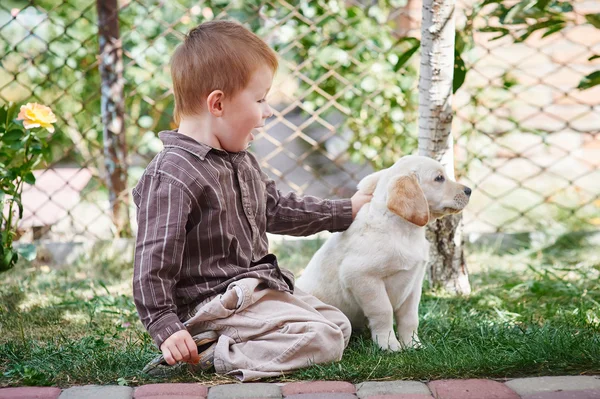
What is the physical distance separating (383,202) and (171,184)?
767mm

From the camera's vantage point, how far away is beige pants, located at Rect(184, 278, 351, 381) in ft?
7.69

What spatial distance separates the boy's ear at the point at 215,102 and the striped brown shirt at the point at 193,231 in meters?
0.12

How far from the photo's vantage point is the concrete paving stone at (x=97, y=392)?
2.13 meters

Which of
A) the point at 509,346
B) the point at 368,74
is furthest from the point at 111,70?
the point at 509,346

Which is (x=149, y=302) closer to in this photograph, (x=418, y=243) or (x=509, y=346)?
(x=418, y=243)

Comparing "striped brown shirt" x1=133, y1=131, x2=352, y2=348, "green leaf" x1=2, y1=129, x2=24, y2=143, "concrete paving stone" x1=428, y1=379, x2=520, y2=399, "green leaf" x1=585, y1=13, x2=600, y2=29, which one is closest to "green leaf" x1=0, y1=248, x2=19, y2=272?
"green leaf" x1=2, y1=129, x2=24, y2=143

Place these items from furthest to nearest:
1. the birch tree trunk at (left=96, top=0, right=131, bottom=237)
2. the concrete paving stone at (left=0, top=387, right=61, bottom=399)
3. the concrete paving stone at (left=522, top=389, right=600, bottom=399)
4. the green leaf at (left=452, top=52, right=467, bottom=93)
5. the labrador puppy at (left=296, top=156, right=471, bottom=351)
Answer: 1. the birch tree trunk at (left=96, top=0, right=131, bottom=237)
2. the green leaf at (left=452, top=52, right=467, bottom=93)
3. the labrador puppy at (left=296, top=156, right=471, bottom=351)
4. the concrete paving stone at (left=0, top=387, right=61, bottom=399)
5. the concrete paving stone at (left=522, top=389, right=600, bottom=399)

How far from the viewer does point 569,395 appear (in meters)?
2.02

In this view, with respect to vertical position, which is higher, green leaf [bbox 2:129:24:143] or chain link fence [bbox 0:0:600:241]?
green leaf [bbox 2:129:24:143]

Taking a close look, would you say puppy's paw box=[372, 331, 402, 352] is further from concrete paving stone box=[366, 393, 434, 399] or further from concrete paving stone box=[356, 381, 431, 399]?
concrete paving stone box=[366, 393, 434, 399]

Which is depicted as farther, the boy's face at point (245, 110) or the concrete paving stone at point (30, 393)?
the boy's face at point (245, 110)

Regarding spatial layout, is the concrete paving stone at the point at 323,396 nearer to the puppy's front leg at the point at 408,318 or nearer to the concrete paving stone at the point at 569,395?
the concrete paving stone at the point at 569,395

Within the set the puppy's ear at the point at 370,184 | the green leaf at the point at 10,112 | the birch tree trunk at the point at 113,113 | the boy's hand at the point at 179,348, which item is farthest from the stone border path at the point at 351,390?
the birch tree trunk at the point at 113,113

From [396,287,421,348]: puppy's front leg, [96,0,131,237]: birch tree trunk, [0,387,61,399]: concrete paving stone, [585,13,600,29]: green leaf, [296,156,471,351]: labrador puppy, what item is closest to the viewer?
[0,387,61,399]: concrete paving stone
